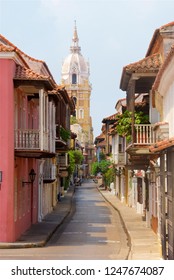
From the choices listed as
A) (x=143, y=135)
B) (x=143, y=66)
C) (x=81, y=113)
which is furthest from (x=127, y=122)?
(x=81, y=113)

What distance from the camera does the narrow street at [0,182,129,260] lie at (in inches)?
846

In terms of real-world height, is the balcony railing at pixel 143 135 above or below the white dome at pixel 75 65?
below

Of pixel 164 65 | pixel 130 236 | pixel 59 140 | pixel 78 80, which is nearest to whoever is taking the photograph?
pixel 164 65

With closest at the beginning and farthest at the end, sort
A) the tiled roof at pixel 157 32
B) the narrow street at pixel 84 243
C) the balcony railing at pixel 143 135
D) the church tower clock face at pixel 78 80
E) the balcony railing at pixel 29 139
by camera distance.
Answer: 1. the narrow street at pixel 84 243
2. the balcony railing at pixel 143 135
3. the tiled roof at pixel 157 32
4. the balcony railing at pixel 29 139
5. the church tower clock face at pixel 78 80

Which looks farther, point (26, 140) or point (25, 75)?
point (26, 140)

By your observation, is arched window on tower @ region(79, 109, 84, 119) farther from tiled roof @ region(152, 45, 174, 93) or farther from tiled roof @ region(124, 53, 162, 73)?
tiled roof @ region(152, 45, 174, 93)

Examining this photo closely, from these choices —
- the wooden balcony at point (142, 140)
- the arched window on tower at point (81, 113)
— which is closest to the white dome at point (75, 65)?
the arched window on tower at point (81, 113)

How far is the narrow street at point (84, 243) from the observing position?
21.5 meters

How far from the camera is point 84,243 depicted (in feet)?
81.9

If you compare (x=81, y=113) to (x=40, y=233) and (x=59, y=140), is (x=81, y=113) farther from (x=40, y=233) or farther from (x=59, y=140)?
(x=40, y=233)

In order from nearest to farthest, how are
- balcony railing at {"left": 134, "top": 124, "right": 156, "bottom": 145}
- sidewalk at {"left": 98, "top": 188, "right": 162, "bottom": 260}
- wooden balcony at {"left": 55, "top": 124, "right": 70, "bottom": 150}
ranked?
sidewalk at {"left": 98, "top": 188, "right": 162, "bottom": 260}
balcony railing at {"left": 134, "top": 124, "right": 156, "bottom": 145}
wooden balcony at {"left": 55, "top": 124, "right": 70, "bottom": 150}

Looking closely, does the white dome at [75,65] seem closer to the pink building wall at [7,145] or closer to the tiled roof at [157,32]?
the tiled roof at [157,32]

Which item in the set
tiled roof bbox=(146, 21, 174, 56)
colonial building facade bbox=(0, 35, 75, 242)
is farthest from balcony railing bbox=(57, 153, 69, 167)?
tiled roof bbox=(146, 21, 174, 56)
